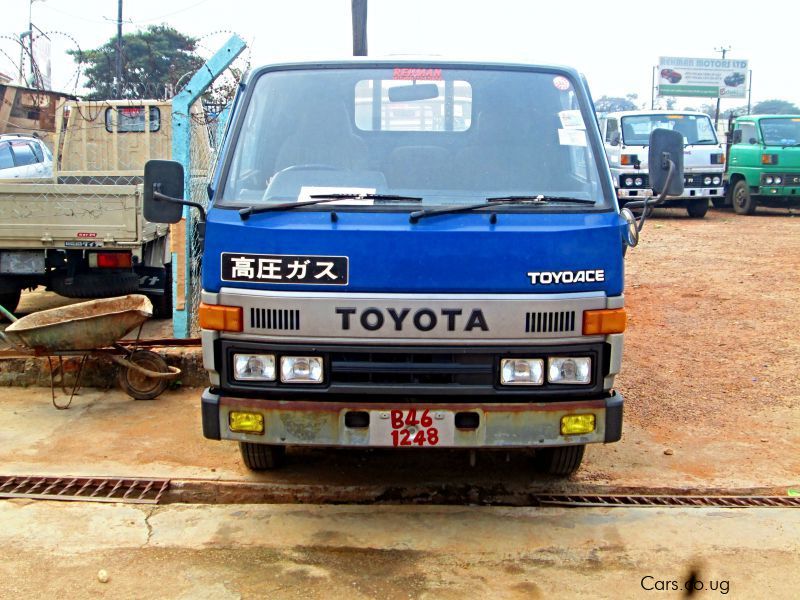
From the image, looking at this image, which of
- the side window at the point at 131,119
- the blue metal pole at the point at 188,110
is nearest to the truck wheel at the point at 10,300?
the blue metal pole at the point at 188,110

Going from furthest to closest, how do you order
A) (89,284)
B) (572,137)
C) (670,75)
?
1. (670,75)
2. (89,284)
3. (572,137)

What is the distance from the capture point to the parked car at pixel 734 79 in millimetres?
49125

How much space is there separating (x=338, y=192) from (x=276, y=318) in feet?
2.29

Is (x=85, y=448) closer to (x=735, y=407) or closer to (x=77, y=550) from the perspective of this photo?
(x=77, y=550)

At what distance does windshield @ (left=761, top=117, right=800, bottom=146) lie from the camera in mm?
17406

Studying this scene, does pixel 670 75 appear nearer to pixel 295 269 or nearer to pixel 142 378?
pixel 142 378

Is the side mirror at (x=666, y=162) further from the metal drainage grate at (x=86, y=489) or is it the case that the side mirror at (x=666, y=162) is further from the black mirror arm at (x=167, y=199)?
the metal drainage grate at (x=86, y=489)

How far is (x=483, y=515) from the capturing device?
4.58 m

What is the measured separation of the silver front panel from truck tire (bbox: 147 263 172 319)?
5.37m

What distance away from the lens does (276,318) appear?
395cm

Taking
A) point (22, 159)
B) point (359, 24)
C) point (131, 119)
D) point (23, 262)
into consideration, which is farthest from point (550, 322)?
point (22, 159)

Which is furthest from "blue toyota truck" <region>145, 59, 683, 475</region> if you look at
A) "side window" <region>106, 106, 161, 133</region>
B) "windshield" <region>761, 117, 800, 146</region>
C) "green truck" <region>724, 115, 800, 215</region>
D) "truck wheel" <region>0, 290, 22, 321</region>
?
"windshield" <region>761, 117, 800, 146</region>

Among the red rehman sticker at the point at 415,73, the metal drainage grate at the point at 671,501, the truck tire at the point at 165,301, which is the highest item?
the red rehman sticker at the point at 415,73

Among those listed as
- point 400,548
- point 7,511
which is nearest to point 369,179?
point 400,548
